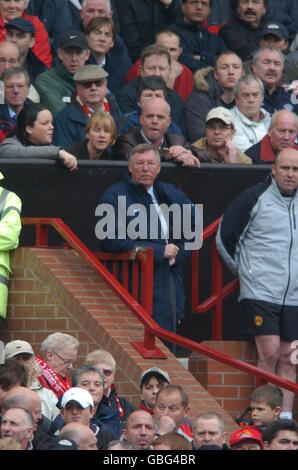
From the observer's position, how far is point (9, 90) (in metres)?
16.7

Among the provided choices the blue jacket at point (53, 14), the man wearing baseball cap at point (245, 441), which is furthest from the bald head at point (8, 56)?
the man wearing baseball cap at point (245, 441)

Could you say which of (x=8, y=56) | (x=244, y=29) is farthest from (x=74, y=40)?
(x=244, y=29)

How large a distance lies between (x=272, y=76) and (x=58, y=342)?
472cm

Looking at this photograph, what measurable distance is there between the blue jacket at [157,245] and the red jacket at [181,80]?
286cm

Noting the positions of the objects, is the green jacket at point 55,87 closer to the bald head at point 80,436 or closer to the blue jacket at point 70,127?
the blue jacket at point 70,127

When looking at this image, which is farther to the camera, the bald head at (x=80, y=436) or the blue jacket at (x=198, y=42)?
the blue jacket at (x=198, y=42)

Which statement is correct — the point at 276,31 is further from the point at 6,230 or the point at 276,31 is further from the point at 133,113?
the point at 6,230

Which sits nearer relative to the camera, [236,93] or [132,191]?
[132,191]

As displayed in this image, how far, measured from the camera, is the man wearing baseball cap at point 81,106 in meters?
17.0

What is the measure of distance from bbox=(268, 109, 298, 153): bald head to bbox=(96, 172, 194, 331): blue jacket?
131 cm
